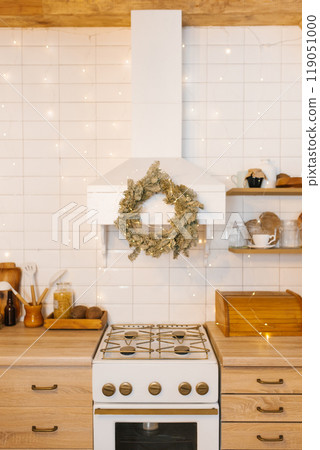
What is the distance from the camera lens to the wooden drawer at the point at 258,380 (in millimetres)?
1442

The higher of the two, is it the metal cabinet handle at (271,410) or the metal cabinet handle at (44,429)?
the metal cabinet handle at (271,410)

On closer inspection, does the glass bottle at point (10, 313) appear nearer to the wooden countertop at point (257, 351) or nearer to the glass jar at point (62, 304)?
the glass jar at point (62, 304)

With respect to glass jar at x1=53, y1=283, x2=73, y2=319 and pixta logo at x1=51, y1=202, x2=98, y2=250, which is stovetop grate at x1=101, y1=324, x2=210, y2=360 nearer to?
glass jar at x1=53, y1=283, x2=73, y2=319

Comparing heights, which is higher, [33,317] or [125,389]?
[33,317]

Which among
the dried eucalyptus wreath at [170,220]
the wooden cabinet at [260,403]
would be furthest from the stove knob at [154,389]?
the dried eucalyptus wreath at [170,220]

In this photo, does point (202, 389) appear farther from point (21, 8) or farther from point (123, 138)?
point (21, 8)

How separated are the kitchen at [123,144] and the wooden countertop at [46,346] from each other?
24 centimetres

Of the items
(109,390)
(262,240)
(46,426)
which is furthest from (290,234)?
(46,426)

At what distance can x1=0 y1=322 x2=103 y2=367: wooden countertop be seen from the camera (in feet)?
4.78

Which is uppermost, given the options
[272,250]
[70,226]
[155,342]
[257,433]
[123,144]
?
[123,144]

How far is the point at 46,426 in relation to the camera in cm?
147

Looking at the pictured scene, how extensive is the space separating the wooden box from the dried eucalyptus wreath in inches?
13.7

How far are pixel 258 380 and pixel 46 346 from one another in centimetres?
84

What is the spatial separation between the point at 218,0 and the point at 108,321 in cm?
161
